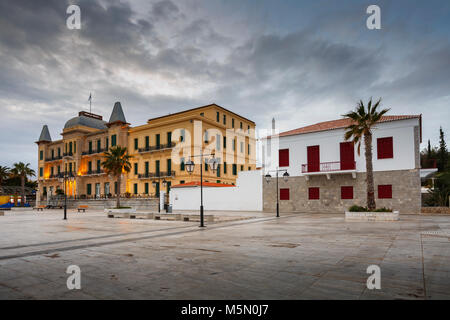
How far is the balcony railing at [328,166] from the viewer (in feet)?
90.7

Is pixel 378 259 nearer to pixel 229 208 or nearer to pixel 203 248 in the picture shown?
pixel 203 248

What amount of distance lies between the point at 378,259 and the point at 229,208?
1117 inches

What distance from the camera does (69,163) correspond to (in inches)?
2143

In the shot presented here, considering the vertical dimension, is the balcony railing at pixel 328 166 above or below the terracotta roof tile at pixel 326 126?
below

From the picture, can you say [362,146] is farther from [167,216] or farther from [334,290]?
[334,290]

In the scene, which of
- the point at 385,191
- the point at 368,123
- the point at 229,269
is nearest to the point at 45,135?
the point at 368,123

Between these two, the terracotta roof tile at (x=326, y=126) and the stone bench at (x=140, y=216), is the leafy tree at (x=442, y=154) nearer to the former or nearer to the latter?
the terracotta roof tile at (x=326, y=126)

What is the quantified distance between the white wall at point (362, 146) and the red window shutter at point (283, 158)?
32 cm

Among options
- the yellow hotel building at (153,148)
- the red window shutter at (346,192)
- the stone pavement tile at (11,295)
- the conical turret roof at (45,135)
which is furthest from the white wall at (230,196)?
the conical turret roof at (45,135)

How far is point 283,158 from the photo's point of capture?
31688mm

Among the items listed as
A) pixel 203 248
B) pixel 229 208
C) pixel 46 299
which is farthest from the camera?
pixel 229 208

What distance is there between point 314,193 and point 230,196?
9873 millimetres

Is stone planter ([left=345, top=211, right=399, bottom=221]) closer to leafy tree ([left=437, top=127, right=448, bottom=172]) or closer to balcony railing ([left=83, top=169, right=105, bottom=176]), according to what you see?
leafy tree ([left=437, top=127, right=448, bottom=172])
